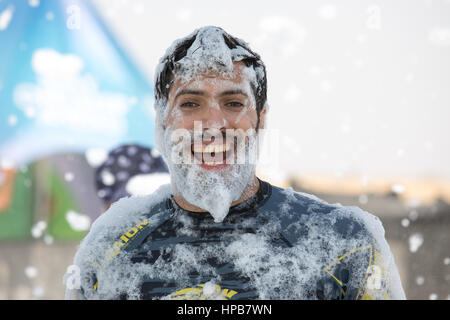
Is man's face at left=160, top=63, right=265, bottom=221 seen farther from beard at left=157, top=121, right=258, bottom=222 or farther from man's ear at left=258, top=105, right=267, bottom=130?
man's ear at left=258, top=105, right=267, bottom=130

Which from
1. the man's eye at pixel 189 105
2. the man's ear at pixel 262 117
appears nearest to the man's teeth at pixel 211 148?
the man's eye at pixel 189 105

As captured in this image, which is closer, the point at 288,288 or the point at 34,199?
the point at 288,288

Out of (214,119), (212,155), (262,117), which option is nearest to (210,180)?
(212,155)

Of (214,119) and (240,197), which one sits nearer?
(214,119)

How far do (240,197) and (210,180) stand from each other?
0.15 m

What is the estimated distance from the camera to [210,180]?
4.84 feet

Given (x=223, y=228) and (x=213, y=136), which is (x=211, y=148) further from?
(x=223, y=228)

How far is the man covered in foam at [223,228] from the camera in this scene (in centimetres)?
139

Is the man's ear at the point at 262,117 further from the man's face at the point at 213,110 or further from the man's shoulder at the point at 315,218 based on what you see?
the man's shoulder at the point at 315,218
